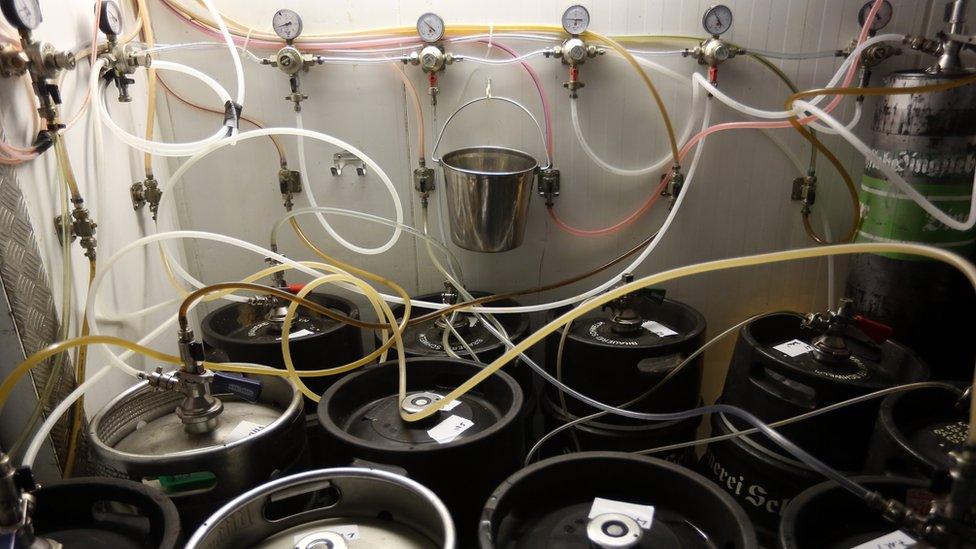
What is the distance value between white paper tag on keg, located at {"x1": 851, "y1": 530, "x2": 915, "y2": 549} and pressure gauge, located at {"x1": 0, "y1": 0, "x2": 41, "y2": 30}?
4.79ft

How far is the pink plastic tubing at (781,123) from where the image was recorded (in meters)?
1.40

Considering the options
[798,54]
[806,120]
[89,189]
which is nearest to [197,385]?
[89,189]

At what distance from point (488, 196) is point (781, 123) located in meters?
0.77

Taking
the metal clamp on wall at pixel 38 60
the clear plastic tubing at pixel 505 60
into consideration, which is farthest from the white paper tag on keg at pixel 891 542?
the metal clamp on wall at pixel 38 60

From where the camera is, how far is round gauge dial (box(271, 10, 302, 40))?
4.83ft

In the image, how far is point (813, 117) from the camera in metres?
1.41

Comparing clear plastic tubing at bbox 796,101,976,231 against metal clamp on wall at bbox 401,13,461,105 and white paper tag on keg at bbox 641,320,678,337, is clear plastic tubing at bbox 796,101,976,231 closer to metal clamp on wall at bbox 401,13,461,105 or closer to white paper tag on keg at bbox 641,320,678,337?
white paper tag on keg at bbox 641,320,678,337

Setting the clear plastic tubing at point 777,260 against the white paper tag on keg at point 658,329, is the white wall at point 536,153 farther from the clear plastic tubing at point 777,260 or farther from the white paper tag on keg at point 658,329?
the clear plastic tubing at point 777,260

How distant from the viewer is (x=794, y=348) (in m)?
1.27

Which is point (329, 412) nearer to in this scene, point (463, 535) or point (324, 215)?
point (463, 535)

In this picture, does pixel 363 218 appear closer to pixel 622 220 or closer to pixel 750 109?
pixel 622 220

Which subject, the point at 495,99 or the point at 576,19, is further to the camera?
the point at 495,99

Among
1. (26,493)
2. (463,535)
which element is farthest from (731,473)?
(26,493)

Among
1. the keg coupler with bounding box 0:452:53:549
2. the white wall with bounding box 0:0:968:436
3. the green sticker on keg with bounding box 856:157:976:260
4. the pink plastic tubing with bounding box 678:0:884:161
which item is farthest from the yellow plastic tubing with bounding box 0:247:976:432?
the pink plastic tubing with bounding box 678:0:884:161
